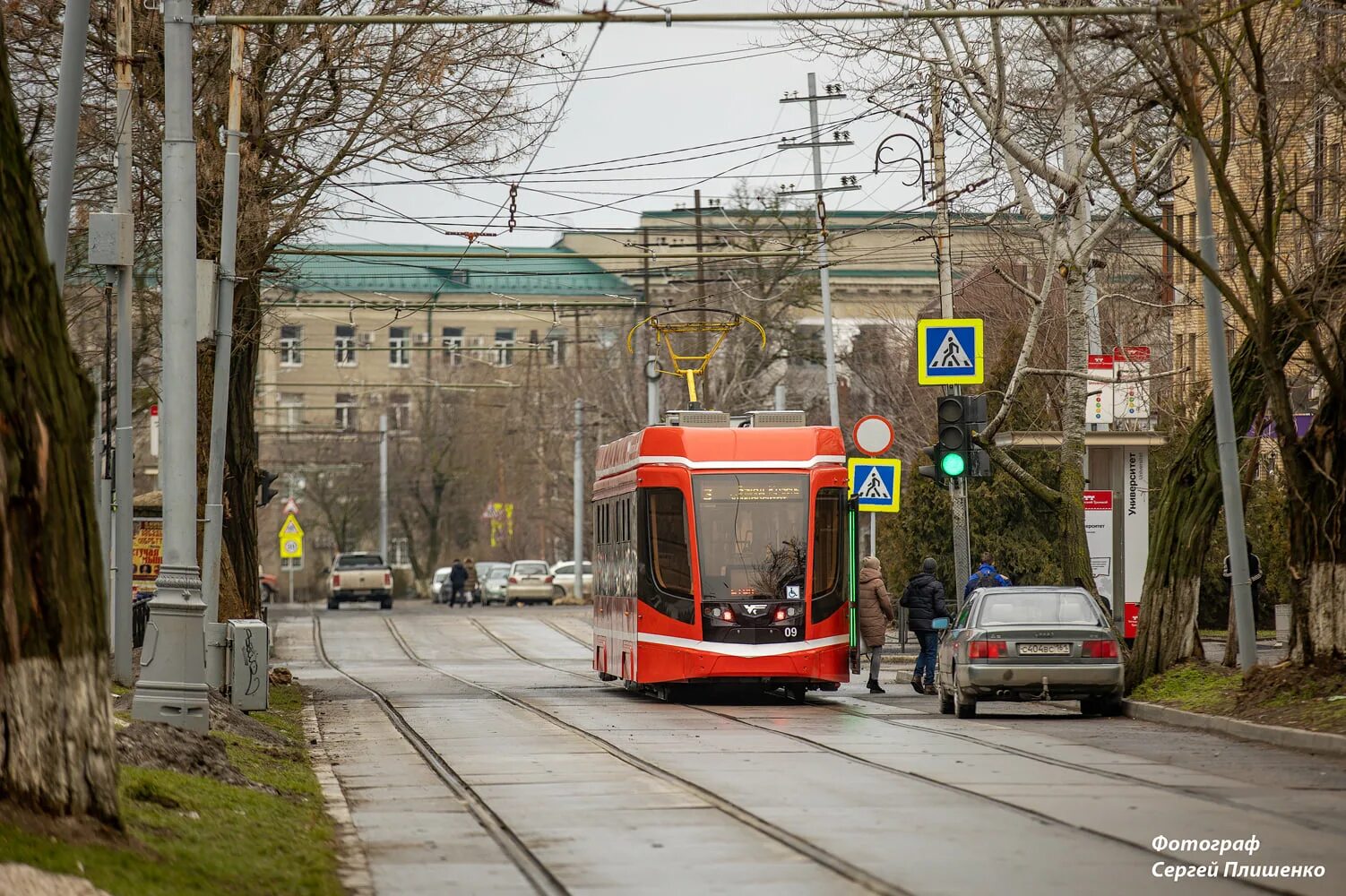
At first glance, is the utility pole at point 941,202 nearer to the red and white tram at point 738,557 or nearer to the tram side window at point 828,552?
the tram side window at point 828,552

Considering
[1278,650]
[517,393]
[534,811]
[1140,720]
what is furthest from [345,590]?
[534,811]

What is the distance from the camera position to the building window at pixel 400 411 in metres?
95.0

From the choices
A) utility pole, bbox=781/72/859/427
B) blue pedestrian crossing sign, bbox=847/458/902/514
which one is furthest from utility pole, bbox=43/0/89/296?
utility pole, bbox=781/72/859/427

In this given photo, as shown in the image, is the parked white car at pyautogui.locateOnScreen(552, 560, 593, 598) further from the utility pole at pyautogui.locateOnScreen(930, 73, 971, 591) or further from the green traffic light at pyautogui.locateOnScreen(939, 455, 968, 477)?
the green traffic light at pyautogui.locateOnScreen(939, 455, 968, 477)

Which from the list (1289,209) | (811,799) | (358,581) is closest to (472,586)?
(358,581)

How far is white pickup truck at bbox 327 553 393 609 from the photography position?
7350 centimetres

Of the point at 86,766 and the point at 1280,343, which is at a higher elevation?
the point at 1280,343

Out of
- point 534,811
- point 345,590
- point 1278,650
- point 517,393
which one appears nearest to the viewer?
point 534,811

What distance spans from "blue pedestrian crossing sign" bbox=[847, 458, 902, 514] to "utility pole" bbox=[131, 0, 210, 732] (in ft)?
47.1

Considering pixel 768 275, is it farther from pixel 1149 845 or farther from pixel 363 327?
pixel 1149 845

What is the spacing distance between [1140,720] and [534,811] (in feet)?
32.8

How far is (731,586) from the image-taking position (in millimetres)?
24547

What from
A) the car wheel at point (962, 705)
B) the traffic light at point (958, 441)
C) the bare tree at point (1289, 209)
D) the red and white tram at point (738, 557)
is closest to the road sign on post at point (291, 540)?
the red and white tram at point (738, 557)

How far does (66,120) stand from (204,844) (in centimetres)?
729
